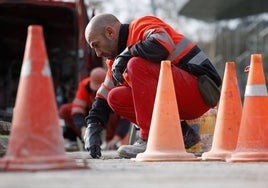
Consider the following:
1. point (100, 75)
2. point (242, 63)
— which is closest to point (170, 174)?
point (100, 75)

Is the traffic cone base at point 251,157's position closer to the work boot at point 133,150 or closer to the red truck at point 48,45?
the work boot at point 133,150

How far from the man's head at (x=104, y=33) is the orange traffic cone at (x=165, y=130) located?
2.75 ft

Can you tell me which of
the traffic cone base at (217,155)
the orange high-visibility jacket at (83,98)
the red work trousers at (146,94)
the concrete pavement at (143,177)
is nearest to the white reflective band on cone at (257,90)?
the traffic cone base at (217,155)

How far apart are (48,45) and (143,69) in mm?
7031

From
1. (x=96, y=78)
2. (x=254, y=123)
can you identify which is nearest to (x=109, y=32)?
(x=254, y=123)

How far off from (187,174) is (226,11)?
24.6 m

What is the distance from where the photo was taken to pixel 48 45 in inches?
515

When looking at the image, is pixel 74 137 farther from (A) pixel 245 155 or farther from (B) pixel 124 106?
(A) pixel 245 155

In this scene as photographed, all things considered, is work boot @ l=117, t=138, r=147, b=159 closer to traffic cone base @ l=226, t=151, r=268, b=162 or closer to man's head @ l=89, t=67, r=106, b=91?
traffic cone base @ l=226, t=151, r=268, b=162

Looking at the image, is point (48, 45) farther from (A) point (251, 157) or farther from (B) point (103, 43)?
(A) point (251, 157)

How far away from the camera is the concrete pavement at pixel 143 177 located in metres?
3.63

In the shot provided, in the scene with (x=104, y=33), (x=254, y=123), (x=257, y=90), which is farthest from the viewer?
(x=104, y=33)

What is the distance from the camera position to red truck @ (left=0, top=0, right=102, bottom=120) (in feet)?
39.5

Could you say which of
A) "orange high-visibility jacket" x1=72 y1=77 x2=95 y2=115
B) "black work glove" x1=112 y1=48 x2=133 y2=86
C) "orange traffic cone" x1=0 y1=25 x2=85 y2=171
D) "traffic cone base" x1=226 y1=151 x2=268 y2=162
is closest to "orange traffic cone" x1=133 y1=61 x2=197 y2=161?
"traffic cone base" x1=226 y1=151 x2=268 y2=162
